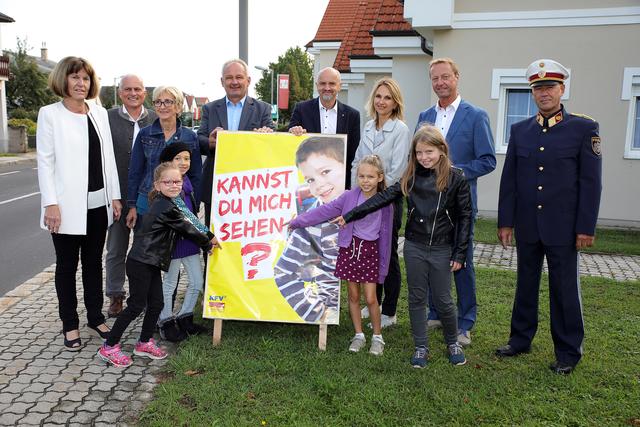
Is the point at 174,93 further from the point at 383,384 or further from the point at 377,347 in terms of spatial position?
the point at 383,384

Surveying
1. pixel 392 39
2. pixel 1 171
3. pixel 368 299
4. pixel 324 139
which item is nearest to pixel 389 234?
pixel 368 299

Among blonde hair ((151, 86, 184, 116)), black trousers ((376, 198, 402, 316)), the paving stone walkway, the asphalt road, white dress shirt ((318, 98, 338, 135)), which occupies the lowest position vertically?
the asphalt road

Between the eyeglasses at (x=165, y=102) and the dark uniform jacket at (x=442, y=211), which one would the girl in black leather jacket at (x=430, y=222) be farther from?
the eyeglasses at (x=165, y=102)

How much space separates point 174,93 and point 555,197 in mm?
3038

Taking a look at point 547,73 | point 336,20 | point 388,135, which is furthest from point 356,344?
point 336,20

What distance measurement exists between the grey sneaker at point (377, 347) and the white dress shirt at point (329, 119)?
1.95 meters

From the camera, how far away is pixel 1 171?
65.9 ft

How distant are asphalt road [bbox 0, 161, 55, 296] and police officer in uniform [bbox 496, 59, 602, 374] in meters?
5.44

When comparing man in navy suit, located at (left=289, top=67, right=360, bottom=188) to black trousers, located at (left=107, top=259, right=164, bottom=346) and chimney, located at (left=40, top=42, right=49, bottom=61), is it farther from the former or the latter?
chimney, located at (left=40, top=42, right=49, bottom=61)

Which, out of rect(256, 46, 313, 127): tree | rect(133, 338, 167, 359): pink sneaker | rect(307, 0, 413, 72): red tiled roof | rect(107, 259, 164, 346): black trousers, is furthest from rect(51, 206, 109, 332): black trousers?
rect(256, 46, 313, 127): tree

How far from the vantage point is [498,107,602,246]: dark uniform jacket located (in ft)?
12.5

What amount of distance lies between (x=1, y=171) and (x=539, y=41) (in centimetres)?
1876

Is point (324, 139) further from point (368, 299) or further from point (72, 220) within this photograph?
point (72, 220)

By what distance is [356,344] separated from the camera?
14.1 feet
